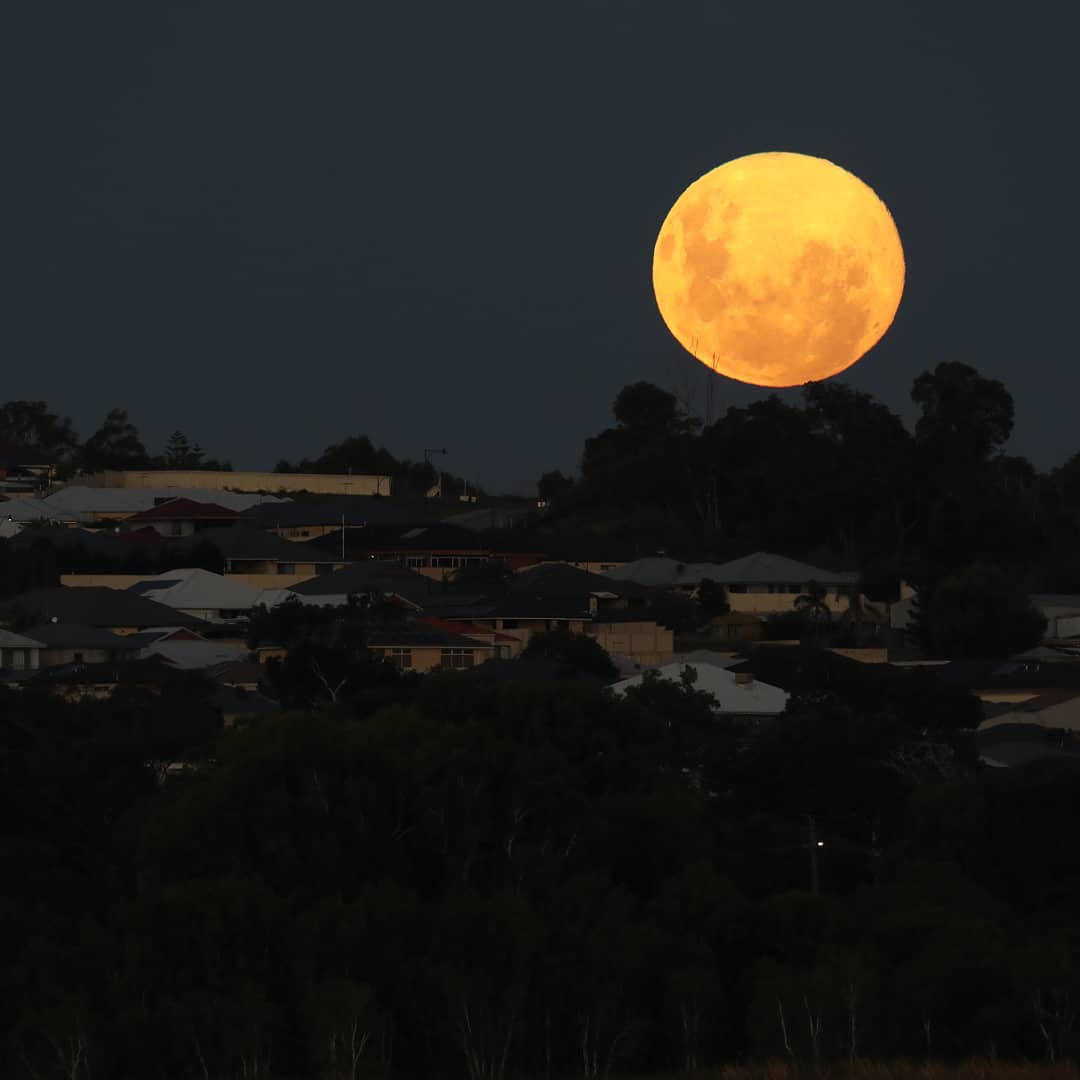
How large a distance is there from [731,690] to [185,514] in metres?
43.8

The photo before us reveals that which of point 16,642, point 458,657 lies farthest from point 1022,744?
point 16,642

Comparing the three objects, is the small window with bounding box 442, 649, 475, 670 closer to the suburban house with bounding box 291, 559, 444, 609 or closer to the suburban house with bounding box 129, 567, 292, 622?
the suburban house with bounding box 291, 559, 444, 609

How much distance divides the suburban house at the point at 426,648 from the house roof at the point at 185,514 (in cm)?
3141

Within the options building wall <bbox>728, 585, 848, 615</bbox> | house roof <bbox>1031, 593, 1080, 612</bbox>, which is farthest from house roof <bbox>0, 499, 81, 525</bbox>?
house roof <bbox>1031, 593, 1080, 612</bbox>

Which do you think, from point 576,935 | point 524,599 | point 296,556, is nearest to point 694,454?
point 296,556

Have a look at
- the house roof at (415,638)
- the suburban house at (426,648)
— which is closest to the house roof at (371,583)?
the house roof at (415,638)

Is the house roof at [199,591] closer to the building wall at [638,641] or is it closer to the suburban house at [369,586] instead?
the suburban house at [369,586]

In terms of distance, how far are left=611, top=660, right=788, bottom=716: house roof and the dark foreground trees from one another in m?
10.8

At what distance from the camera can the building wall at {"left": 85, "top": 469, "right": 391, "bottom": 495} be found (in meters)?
114

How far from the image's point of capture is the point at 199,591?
80.5 m

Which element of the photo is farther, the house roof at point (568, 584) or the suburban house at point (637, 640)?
the house roof at point (568, 584)

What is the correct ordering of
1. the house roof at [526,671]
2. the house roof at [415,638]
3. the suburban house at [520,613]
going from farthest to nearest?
the suburban house at [520,613] → the house roof at [415,638] → the house roof at [526,671]

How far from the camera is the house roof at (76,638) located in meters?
67.7

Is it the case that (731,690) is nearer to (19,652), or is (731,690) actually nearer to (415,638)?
(415,638)
